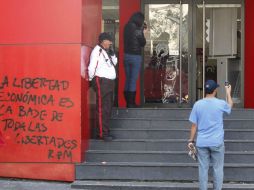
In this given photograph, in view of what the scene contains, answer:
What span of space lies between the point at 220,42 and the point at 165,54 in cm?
141

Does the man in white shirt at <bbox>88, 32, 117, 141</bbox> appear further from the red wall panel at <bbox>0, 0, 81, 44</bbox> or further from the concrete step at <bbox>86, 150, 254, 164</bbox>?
the red wall panel at <bbox>0, 0, 81, 44</bbox>

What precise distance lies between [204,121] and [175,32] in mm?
5312

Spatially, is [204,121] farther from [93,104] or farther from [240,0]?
[240,0]

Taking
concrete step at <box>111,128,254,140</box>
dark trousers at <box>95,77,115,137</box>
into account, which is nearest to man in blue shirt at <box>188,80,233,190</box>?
concrete step at <box>111,128,254,140</box>

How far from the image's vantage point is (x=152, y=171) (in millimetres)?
8359

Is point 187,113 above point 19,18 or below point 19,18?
below

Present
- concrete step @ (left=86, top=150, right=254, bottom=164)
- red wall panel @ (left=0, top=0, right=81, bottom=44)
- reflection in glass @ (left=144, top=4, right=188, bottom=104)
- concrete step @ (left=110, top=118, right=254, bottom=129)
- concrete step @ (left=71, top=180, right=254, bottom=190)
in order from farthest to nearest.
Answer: reflection in glass @ (left=144, top=4, right=188, bottom=104) → concrete step @ (left=110, top=118, right=254, bottom=129) → concrete step @ (left=86, top=150, right=254, bottom=164) → red wall panel @ (left=0, top=0, right=81, bottom=44) → concrete step @ (left=71, top=180, right=254, bottom=190)

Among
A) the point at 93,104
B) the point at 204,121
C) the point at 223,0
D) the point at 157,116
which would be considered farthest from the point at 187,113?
the point at 223,0

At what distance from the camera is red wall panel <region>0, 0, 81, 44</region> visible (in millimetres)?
8484

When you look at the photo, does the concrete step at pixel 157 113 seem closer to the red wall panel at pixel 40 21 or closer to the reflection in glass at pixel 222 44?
the red wall panel at pixel 40 21

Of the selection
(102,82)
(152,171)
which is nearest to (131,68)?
(102,82)

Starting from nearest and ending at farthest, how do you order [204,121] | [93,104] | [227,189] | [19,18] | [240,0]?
[204,121]
[227,189]
[19,18]
[93,104]
[240,0]

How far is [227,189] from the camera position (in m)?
7.86

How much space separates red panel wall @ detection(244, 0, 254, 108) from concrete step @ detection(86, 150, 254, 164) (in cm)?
351
